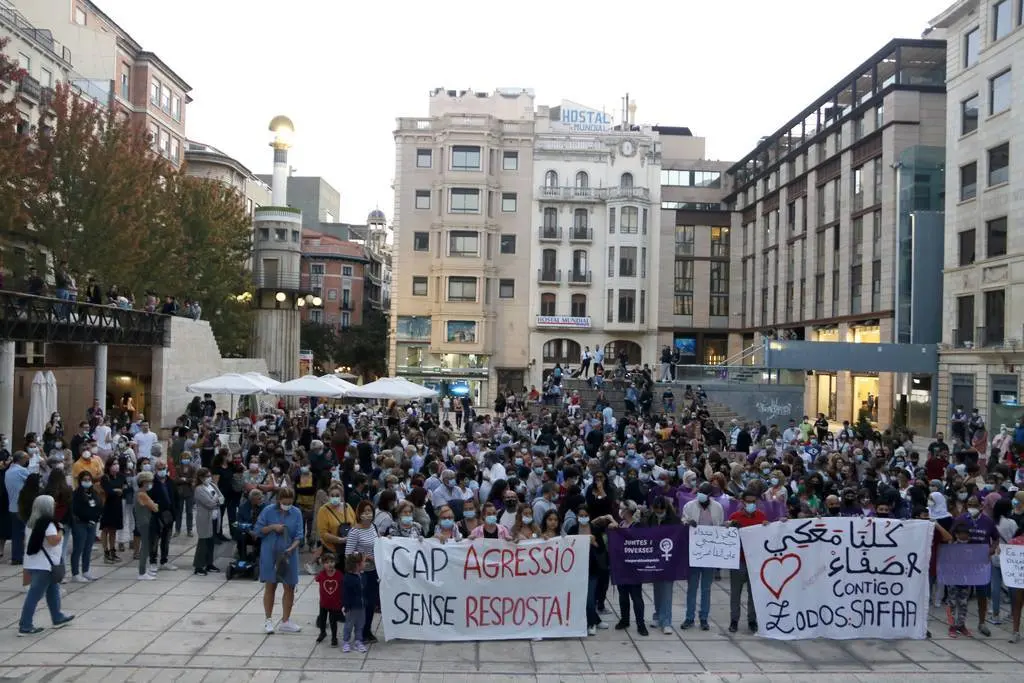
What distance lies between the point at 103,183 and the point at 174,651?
26458 millimetres

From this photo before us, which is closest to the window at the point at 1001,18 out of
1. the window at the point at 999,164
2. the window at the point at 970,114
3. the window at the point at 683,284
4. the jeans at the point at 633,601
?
the window at the point at 970,114

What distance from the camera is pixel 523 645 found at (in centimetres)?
1085

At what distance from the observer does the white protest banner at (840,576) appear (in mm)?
11203

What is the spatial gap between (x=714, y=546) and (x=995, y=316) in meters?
31.5

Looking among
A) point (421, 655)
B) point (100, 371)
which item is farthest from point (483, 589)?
point (100, 371)

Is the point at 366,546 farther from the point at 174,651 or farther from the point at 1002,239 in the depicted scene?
the point at 1002,239

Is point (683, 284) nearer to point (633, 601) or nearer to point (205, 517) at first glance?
point (205, 517)

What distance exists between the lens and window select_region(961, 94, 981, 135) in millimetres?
38375

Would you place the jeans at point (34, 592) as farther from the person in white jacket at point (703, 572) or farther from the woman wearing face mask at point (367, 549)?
the person in white jacket at point (703, 572)

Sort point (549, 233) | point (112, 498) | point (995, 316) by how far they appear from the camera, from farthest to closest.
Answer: point (549, 233) → point (995, 316) → point (112, 498)

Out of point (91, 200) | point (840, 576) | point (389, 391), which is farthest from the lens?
point (91, 200)

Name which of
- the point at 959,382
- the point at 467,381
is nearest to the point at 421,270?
the point at 467,381

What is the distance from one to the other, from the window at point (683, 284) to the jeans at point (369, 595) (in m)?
63.9

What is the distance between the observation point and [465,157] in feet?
197
